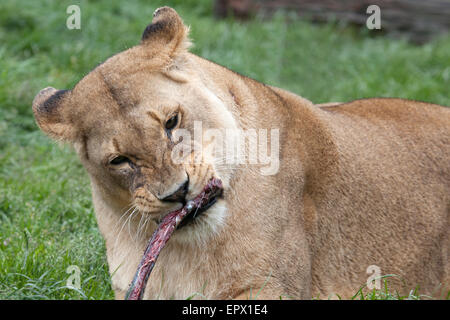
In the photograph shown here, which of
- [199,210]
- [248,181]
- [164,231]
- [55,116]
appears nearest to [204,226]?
[199,210]

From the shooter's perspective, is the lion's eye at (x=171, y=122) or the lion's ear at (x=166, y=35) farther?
the lion's ear at (x=166, y=35)

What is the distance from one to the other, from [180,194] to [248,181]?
1.92 feet

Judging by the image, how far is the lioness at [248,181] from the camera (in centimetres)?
361

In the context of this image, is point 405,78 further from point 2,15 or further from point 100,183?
point 100,183

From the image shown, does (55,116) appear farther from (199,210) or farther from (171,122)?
(199,210)

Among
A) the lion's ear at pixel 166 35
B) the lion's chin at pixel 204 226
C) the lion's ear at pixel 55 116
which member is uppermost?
the lion's ear at pixel 166 35

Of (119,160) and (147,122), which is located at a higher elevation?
(147,122)

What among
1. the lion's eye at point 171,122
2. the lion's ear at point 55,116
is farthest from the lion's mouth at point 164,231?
the lion's ear at point 55,116

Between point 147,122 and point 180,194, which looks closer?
point 180,194

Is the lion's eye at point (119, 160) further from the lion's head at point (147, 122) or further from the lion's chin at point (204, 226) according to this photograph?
the lion's chin at point (204, 226)

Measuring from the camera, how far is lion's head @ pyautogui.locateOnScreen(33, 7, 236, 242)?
348 cm

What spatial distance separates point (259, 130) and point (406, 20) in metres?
7.25

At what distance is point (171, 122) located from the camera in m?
3.60

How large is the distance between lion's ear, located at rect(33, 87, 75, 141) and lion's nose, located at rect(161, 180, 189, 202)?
847 mm
